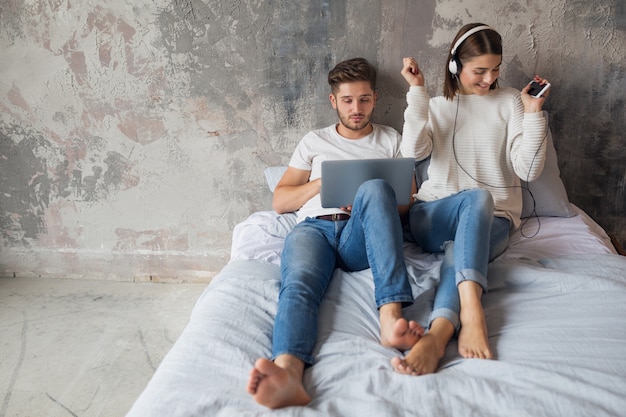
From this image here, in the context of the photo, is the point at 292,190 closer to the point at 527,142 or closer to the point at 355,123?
the point at 355,123

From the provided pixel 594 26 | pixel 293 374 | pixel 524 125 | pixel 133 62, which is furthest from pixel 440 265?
pixel 133 62

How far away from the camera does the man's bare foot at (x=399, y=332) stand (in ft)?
4.26

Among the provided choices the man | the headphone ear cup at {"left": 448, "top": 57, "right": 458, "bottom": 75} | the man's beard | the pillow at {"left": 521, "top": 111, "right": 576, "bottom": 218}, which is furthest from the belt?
the pillow at {"left": 521, "top": 111, "right": 576, "bottom": 218}

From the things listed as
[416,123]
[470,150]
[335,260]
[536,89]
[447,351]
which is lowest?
[447,351]

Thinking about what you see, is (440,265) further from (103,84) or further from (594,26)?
(103,84)

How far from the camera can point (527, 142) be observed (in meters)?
1.79

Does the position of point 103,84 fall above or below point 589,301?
above

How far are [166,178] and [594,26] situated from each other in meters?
1.95

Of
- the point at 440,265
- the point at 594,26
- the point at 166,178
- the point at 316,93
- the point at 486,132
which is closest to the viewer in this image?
the point at 440,265

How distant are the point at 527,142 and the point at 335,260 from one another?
0.77m

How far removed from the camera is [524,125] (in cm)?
181

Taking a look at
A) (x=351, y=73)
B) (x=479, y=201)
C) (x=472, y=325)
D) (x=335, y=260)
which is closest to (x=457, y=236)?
(x=479, y=201)

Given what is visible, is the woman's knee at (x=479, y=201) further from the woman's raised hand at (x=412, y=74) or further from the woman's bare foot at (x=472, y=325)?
the woman's raised hand at (x=412, y=74)

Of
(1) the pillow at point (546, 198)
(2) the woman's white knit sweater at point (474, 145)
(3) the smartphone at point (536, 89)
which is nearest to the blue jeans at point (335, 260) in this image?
(2) the woman's white knit sweater at point (474, 145)
